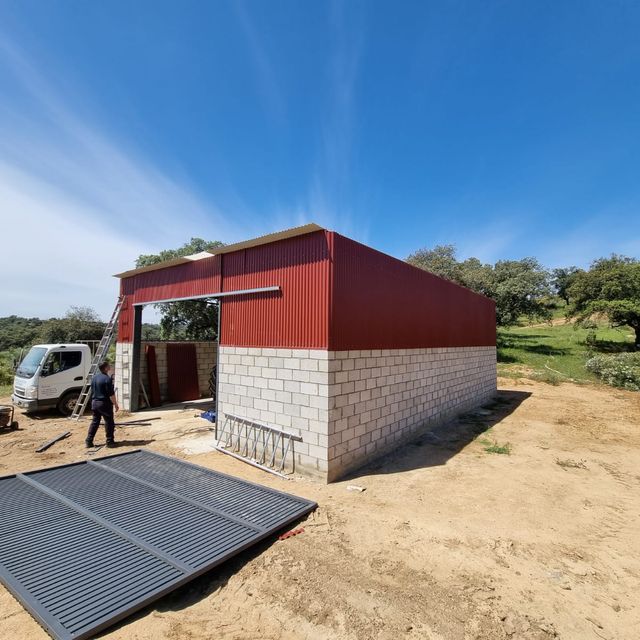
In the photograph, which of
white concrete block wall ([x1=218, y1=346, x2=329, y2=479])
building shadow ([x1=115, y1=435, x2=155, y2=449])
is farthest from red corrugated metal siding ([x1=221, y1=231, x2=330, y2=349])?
building shadow ([x1=115, y1=435, x2=155, y2=449])

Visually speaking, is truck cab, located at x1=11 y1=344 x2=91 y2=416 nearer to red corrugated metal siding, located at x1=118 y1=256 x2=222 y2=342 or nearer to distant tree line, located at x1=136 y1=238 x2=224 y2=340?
red corrugated metal siding, located at x1=118 y1=256 x2=222 y2=342

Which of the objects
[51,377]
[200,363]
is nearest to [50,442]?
[51,377]

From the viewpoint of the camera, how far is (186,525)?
4129 mm

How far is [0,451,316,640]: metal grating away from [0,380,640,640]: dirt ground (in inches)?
6.3

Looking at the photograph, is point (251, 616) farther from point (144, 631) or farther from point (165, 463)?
point (165, 463)

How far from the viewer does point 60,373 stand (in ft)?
33.2

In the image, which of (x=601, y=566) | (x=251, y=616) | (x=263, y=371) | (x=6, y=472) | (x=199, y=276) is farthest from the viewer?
(x=199, y=276)

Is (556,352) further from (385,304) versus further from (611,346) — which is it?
(385,304)

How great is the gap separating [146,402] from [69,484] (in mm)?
6713

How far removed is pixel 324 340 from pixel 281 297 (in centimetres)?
143

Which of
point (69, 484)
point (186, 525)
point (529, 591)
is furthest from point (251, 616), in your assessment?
point (69, 484)

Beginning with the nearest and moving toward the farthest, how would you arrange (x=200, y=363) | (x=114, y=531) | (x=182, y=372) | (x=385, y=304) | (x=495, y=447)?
1. (x=114, y=531)
2. (x=385, y=304)
3. (x=495, y=447)
4. (x=182, y=372)
5. (x=200, y=363)

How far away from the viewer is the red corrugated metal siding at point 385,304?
6090 millimetres

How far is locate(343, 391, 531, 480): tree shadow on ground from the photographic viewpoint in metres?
6.56
